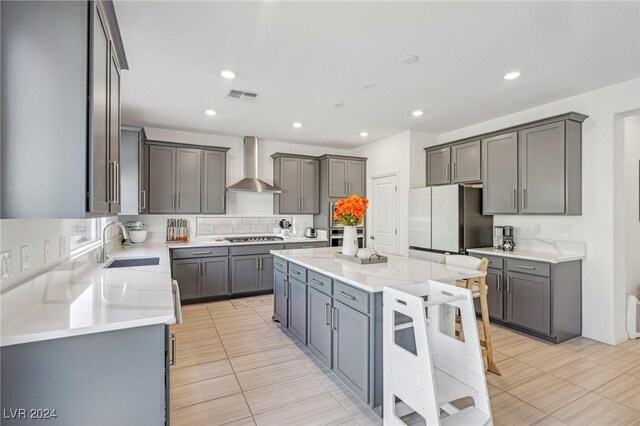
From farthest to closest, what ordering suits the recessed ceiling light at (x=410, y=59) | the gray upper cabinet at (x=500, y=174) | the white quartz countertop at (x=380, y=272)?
the gray upper cabinet at (x=500, y=174), the recessed ceiling light at (x=410, y=59), the white quartz countertop at (x=380, y=272)

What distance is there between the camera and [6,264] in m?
1.26

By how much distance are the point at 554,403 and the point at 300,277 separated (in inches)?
82.9

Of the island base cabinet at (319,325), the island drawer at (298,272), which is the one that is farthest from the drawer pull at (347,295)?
the island drawer at (298,272)

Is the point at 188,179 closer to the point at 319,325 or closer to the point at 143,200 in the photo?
the point at 143,200

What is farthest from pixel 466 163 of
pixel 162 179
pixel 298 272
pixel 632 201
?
pixel 162 179

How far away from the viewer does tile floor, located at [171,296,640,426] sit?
202 centimetres

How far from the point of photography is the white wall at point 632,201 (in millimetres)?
3495

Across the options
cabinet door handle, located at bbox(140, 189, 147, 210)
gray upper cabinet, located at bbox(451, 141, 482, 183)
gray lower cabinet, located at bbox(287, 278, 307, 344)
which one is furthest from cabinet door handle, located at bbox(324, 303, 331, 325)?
cabinet door handle, located at bbox(140, 189, 147, 210)

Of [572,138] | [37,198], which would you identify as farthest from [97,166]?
[572,138]

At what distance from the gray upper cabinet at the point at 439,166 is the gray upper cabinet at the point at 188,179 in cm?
361

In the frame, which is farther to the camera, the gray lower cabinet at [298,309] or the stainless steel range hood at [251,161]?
the stainless steel range hood at [251,161]

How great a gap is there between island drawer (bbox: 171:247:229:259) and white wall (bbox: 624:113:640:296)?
197 inches

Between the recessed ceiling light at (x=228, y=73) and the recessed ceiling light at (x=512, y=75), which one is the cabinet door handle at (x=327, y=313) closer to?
the recessed ceiling light at (x=228, y=73)

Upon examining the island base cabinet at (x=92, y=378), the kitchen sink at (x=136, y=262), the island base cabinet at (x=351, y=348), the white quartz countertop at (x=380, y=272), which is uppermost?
the white quartz countertop at (x=380, y=272)
